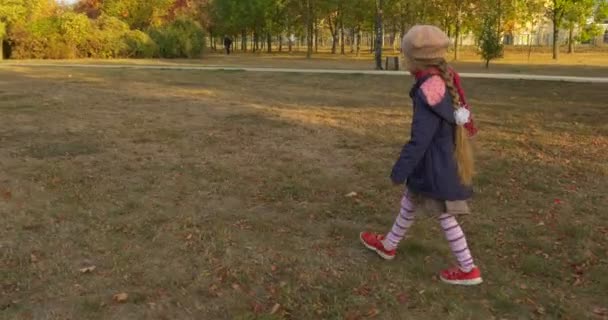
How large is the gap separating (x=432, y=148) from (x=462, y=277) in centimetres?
84

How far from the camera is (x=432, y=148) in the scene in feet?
11.0

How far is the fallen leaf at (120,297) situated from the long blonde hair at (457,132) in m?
2.10

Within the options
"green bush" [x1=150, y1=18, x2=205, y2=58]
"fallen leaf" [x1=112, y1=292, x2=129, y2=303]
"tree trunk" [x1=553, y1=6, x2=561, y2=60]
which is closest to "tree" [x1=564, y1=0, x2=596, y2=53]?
"tree trunk" [x1=553, y1=6, x2=561, y2=60]

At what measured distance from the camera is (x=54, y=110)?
10820mm

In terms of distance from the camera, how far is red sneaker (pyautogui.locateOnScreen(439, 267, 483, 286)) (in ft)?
11.5

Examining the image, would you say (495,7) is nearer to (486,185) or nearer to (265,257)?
(486,185)

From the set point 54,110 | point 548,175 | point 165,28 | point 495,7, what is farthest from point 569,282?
point 165,28

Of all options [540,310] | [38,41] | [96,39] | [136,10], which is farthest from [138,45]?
[540,310]

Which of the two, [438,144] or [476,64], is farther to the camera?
[476,64]

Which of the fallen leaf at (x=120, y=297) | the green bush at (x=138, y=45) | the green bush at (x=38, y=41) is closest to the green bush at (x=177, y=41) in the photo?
the green bush at (x=138, y=45)

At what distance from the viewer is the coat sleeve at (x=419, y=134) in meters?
3.28

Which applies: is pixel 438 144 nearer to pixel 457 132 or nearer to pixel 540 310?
pixel 457 132

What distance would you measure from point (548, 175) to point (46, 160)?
5747 mm

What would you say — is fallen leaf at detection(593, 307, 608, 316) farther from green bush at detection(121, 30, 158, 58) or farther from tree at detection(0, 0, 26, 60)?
green bush at detection(121, 30, 158, 58)
